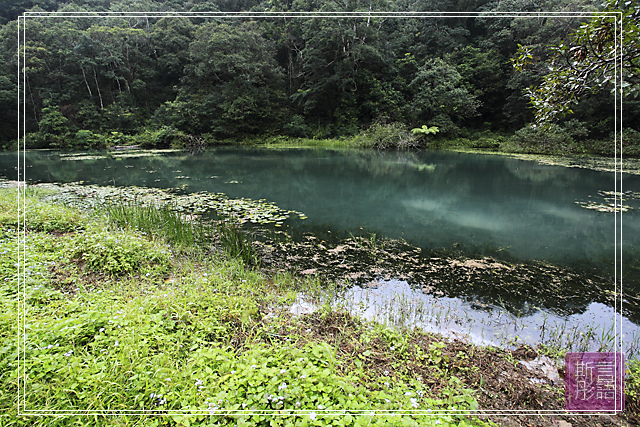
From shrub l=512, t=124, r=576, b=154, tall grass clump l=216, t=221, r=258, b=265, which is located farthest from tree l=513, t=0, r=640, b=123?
shrub l=512, t=124, r=576, b=154

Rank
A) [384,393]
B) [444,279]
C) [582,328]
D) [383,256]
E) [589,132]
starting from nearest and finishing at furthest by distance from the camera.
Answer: [384,393] < [582,328] < [444,279] < [383,256] < [589,132]

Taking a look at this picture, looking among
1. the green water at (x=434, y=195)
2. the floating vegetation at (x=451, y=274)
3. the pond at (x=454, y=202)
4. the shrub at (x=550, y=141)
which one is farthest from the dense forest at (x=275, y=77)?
the floating vegetation at (x=451, y=274)

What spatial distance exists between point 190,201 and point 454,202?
19.1 ft

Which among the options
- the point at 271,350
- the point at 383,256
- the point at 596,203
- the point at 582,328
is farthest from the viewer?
the point at 596,203

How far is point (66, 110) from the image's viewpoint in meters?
22.8

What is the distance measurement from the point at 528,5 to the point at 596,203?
21049mm

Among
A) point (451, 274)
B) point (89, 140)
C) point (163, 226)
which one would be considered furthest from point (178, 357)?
point (89, 140)

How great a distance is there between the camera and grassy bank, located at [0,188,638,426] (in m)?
1.56

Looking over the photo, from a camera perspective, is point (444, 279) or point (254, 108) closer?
point (444, 279)

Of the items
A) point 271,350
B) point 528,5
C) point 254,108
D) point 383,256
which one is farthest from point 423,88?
point 271,350

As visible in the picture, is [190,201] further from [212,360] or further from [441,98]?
[441,98]

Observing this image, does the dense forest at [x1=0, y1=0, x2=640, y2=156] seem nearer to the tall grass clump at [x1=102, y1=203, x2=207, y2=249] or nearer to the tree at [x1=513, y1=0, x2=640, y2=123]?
the tall grass clump at [x1=102, y1=203, x2=207, y2=249]

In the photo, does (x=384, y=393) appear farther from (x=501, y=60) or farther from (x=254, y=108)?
(x=501, y=60)

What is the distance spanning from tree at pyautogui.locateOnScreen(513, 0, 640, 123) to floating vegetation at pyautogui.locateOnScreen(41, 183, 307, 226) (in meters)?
4.10
